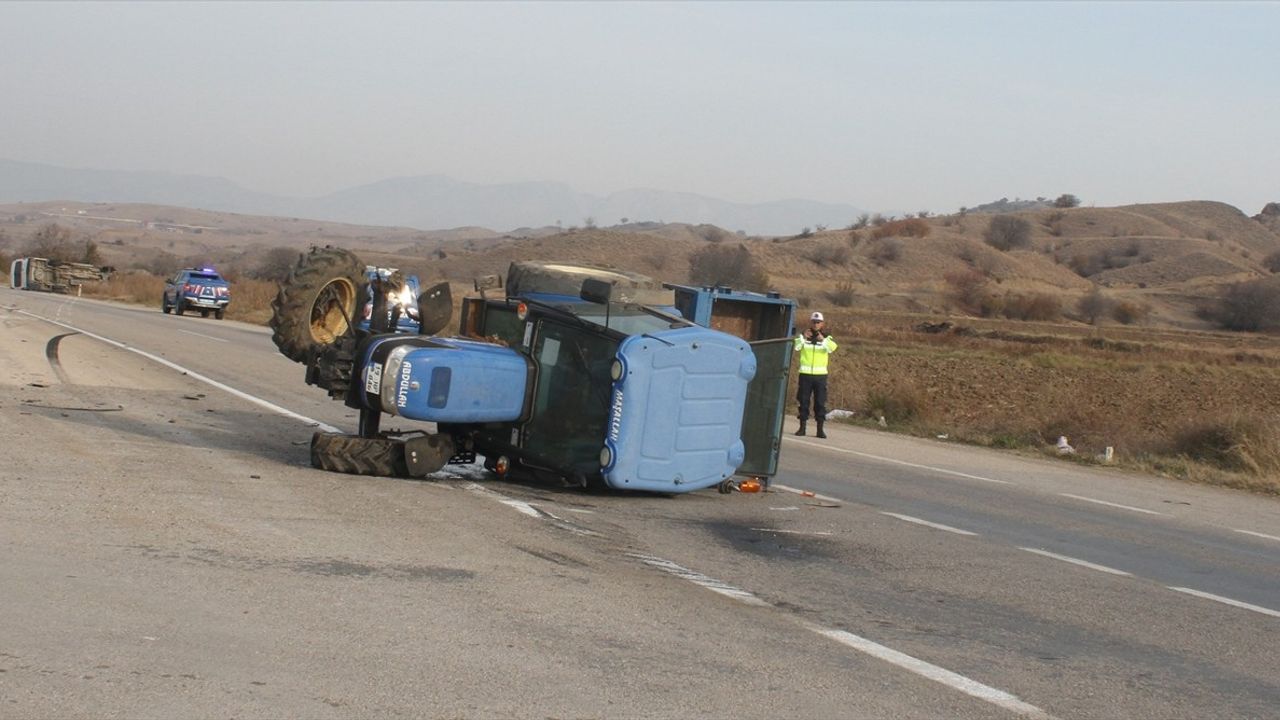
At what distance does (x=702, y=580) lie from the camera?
27.0 feet

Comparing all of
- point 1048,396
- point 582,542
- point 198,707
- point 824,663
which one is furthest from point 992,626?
point 1048,396

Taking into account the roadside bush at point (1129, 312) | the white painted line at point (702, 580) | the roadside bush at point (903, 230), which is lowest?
the white painted line at point (702, 580)

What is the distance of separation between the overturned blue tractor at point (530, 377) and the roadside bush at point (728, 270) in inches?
2570

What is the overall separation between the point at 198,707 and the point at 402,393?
17.0 ft

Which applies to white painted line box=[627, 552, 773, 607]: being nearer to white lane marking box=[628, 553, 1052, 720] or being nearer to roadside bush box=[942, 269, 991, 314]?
white lane marking box=[628, 553, 1052, 720]

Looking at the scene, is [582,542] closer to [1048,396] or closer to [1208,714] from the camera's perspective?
[1208,714]

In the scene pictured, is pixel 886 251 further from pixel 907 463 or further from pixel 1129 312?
pixel 907 463

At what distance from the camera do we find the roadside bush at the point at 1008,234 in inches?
5217

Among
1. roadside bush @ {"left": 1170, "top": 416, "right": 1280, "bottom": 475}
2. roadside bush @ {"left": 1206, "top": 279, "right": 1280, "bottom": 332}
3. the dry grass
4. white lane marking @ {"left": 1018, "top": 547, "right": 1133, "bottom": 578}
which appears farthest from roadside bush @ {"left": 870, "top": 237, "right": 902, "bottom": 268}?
white lane marking @ {"left": 1018, "top": 547, "right": 1133, "bottom": 578}

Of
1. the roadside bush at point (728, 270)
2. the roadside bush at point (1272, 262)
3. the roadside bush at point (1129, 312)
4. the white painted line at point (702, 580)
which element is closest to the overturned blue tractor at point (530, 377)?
the white painted line at point (702, 580)

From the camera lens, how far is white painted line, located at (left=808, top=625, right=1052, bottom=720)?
19.4 ft

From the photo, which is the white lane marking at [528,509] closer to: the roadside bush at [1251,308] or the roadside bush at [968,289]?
the roadside bush at [968,289]

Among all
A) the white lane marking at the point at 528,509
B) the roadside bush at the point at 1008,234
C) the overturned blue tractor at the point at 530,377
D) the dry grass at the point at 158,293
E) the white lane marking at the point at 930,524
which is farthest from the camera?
the roadside bush at the point at 1008,234

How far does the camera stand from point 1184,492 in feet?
53.5
